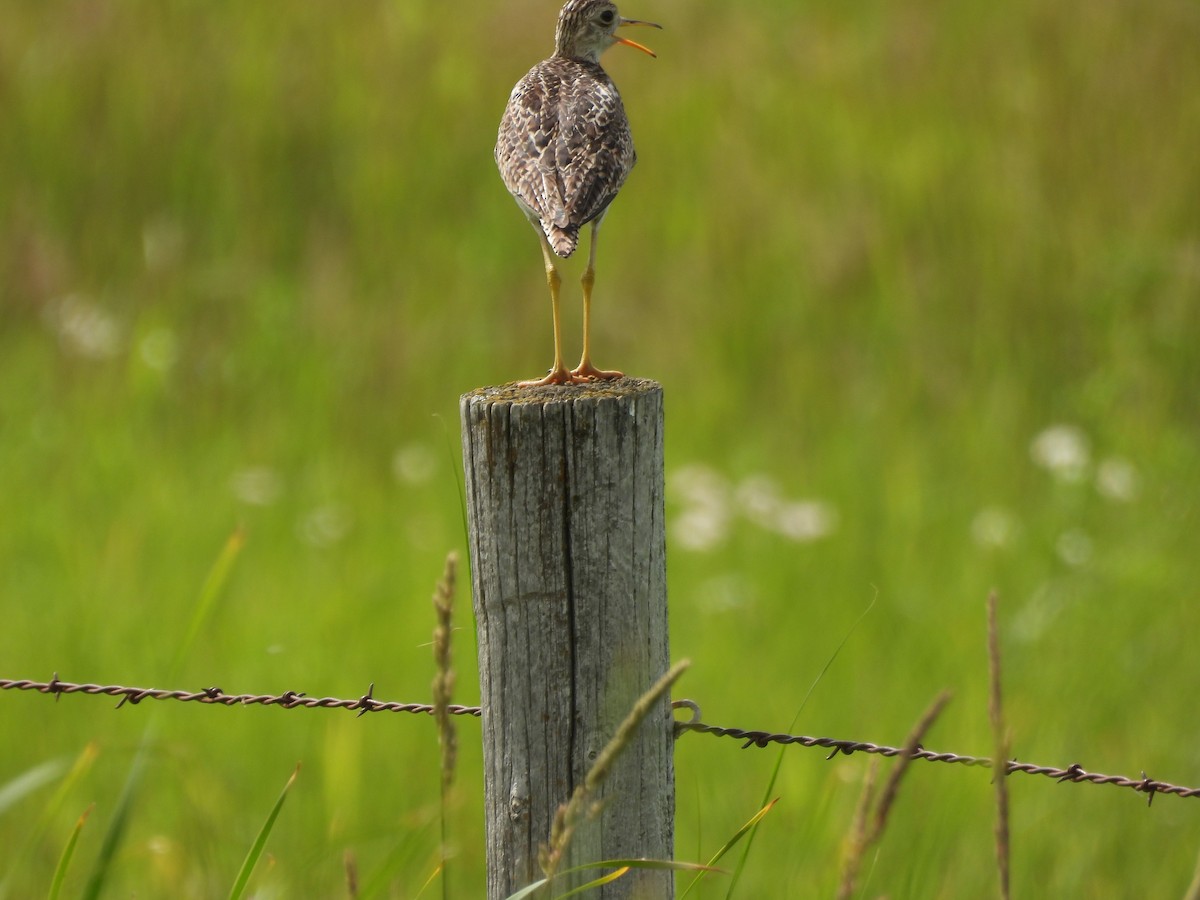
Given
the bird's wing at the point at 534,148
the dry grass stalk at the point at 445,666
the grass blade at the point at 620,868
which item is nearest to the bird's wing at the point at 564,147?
the bird's wing at the point at 534,148

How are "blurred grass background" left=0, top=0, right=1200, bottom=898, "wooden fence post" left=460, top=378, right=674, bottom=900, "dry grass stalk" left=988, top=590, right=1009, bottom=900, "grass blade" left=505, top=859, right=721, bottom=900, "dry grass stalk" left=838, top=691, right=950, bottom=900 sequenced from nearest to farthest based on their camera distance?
"dry grass stalk" left=838, top=691, right=950, bottom=900 < "dry grass stalk" left=988, top=590, right=1009, bottom=900 < "grass blade" left=505, top=859, right=721, bottom=900 < "wooden fence post" left=460, top=378, right=674, bottom=900 < "blurred grass background" left=0, top=0, right=1200, bottom=898

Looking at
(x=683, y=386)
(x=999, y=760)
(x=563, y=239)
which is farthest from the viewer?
(x=683, y=386)

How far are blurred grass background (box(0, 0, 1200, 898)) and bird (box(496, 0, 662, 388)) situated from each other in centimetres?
134

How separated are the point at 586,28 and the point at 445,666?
2878 mm

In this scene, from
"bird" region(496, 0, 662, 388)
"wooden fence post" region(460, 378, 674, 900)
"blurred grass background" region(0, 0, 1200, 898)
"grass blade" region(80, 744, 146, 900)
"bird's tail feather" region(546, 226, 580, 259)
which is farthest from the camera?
"blurred grass background" region(0, 0, 1200, 898)

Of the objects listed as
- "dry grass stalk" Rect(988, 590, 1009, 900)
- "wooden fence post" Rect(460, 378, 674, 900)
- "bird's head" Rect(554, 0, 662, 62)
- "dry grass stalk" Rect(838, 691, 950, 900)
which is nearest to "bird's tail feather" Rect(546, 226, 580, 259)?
"wooden fence post" Rect(460, 378, 674, 900)

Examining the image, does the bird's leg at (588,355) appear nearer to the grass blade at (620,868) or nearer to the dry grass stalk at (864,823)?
the grass blade at (620,868)

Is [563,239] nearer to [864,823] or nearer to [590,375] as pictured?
[590,375]

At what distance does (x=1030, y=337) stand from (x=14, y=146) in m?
7.53

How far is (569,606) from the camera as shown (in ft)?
8.45

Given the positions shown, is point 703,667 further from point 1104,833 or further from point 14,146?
point 14,146

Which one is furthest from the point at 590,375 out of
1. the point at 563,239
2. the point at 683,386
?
the point at 683,386

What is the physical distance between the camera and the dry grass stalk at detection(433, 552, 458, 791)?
1841 millimetres

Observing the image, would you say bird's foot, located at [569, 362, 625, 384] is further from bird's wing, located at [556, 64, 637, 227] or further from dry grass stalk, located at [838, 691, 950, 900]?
dry grass stalk, located at [838, 691, 950, 900]
